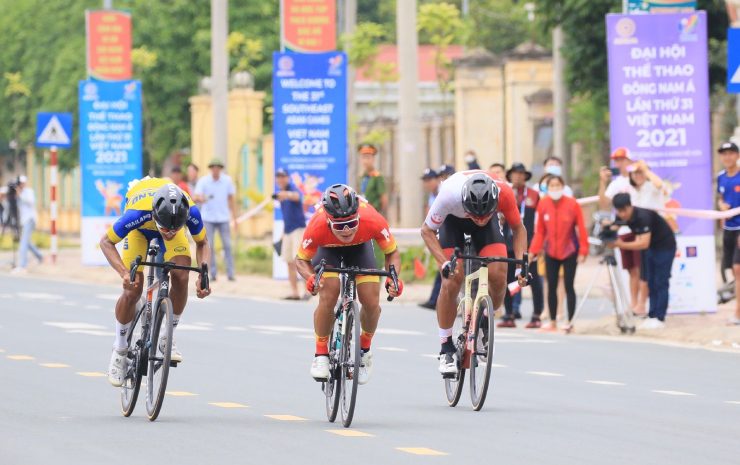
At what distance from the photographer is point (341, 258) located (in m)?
10.8

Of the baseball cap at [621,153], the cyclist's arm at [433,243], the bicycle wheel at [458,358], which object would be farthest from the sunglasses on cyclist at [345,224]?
the baseball cap at [621,153]

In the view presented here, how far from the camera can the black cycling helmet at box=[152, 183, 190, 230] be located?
10336mm

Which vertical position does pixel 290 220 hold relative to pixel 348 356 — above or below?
above

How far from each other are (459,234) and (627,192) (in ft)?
21.0

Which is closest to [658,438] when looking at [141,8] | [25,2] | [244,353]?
[244,353]

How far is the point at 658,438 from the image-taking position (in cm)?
977

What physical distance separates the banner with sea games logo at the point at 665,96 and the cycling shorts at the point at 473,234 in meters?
6.79

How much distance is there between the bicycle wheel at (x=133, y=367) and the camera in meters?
10.6

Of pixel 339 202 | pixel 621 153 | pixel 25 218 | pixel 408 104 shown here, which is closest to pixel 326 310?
pixel 339 202

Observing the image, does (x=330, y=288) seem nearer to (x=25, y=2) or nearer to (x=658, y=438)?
(x=658, y=438)

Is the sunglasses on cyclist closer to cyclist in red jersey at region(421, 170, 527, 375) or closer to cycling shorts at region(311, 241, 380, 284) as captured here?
cycling shorts at region(311, 241, 380, 284)

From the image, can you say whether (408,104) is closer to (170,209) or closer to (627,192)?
(627,192)

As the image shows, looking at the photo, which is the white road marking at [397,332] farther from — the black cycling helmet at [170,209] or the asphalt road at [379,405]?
the black cycling helmet at [170,209]

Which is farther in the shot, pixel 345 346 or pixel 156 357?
pixel 156 357
